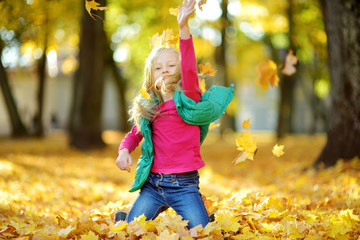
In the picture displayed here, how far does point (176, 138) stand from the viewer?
2738mm

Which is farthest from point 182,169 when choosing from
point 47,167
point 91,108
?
point 91,108

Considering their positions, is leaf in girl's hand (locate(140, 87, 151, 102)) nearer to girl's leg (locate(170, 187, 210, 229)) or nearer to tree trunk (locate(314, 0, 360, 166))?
girl's leg (locate(170, 187, 210, 229))

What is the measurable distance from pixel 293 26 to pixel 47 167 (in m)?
9.99

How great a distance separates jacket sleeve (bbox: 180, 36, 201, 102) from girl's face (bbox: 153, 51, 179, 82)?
17 cm

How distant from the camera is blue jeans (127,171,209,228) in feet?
8.62

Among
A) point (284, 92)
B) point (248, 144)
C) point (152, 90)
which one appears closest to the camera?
point (152, 90)

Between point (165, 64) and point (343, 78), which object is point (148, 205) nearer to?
point (165, 64)

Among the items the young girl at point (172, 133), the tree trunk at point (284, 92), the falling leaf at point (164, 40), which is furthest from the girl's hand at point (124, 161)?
the tree trunk at point (284, 92)

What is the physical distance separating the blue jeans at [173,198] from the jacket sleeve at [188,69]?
0.54m

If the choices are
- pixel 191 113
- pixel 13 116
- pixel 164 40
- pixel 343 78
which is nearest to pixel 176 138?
pixel 191 113

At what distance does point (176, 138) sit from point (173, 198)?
396 mm

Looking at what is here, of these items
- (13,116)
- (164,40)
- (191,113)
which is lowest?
(13,116)

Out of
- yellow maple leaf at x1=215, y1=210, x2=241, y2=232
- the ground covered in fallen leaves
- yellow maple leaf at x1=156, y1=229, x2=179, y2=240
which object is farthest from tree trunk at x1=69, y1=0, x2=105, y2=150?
yellow maple leaf at x1=156, y1=229, x2=179, y2=240

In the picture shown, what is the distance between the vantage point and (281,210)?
321 cm
